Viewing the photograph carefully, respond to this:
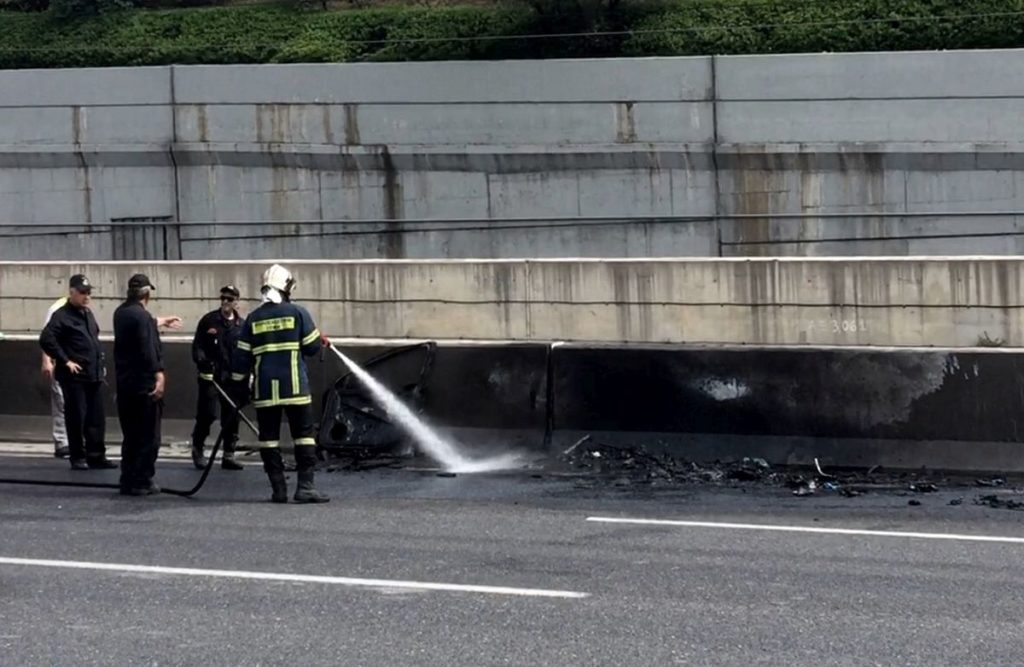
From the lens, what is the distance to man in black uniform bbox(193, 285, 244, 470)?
1275 cm

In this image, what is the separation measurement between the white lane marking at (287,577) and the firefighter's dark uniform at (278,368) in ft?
6.94

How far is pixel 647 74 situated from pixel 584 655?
19.7 m

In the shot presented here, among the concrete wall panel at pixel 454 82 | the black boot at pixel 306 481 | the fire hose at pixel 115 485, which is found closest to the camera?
the black boot at pixel 306 481

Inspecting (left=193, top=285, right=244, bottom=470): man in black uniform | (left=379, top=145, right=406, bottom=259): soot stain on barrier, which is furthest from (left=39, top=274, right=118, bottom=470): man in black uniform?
(left=379, top=145, right=406, bottom=259): soot stain on barrier

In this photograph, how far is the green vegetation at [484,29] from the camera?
85.6 ft

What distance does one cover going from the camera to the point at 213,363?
1279 centimetres

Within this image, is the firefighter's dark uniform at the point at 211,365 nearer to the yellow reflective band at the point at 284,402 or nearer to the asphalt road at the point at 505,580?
the asphalt road at the point at 505,580

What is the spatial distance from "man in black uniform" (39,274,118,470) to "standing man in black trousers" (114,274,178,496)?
3.77 ft

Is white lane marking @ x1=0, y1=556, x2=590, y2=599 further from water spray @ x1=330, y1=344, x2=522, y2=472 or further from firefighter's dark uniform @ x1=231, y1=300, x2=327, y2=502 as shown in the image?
water spray @ x1=330, y1=344, x2=522, y2=472

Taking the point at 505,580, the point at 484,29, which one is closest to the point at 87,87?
the point at 484,29

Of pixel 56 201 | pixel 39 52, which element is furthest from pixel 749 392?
pixel 39 52

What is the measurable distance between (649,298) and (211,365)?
4469mm

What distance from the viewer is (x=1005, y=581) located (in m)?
8.07

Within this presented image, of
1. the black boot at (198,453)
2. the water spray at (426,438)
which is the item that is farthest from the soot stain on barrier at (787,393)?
the black boot at (198,453)
